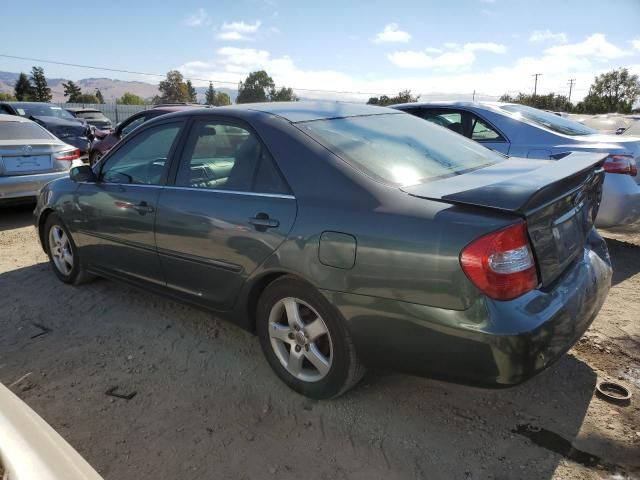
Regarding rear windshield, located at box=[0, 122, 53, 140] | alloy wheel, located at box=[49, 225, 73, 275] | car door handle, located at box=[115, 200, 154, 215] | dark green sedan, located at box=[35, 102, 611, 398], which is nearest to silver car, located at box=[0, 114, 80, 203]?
rear windshield, located at box=[0, 122, 53, 140]

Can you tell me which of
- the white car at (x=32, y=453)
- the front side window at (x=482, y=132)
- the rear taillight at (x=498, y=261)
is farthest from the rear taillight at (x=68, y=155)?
the rear taillight at (x=498, y=261)

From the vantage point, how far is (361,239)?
2.28 metres

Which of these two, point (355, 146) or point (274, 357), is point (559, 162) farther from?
point (274, 357)

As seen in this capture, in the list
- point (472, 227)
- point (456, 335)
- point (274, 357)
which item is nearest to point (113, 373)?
point (274, 357)

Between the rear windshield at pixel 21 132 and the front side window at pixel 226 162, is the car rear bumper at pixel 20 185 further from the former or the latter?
the front side window at pixel 226 162

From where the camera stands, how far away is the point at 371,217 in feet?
7.46

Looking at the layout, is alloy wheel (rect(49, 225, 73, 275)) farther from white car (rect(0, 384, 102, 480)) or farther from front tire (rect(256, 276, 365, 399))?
white car (rect(0, 384, 102, 480))

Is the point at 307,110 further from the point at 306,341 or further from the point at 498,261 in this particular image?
the point at 498,261

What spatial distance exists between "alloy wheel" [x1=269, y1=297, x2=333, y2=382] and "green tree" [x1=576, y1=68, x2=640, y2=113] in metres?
58.7

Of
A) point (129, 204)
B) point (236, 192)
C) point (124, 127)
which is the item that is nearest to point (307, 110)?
point (236, 192)

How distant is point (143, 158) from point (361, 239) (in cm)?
213

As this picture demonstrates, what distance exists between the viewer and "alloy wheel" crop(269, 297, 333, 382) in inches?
103

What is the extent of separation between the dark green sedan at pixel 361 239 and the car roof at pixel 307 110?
20mm

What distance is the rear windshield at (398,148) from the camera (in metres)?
2.56
